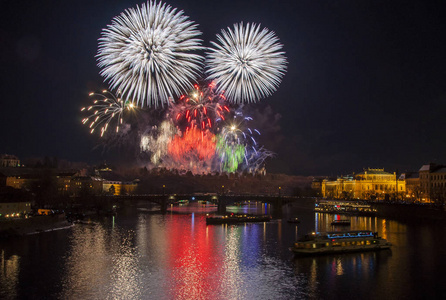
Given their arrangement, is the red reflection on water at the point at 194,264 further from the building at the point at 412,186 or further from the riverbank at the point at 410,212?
the building at the point at 412,186

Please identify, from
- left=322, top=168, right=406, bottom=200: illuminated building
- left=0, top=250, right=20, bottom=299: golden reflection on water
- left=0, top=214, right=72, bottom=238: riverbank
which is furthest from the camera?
left=322, top=168, right=406, bottom=200: illuminated building

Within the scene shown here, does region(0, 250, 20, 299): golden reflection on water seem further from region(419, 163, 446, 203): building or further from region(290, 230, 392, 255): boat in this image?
region(419, 163, 446, 203): building

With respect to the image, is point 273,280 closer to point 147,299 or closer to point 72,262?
point 147,299

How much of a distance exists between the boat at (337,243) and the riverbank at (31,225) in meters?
25.1

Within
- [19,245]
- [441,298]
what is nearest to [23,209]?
[19,245]

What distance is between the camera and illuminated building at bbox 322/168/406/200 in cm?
10000

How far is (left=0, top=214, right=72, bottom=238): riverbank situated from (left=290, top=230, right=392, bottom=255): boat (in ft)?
82.3

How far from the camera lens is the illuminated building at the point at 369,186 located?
328 ft

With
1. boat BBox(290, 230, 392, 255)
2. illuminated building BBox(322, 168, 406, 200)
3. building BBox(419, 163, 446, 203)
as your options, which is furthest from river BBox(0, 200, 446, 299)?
illuminated building BBox(322, 168, 406, 200)

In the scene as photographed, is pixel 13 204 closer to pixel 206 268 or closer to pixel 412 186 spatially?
pixel 206 268

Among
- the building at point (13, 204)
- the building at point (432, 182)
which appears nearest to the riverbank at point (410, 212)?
the building at point (432, 182)

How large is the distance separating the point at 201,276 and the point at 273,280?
169 inches

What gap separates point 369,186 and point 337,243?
79785mm

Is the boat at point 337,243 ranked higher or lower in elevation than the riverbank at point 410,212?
lower
